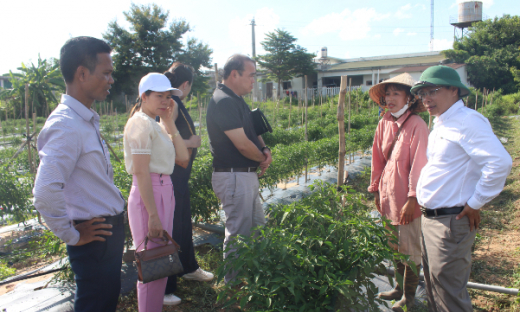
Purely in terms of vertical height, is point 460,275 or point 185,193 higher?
point 185,193

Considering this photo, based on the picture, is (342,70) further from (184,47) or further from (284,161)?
(284,161)

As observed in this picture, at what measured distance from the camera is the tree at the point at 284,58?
96.5 feet

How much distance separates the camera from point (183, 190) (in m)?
2.77

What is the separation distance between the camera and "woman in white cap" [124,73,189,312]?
79.5 inches

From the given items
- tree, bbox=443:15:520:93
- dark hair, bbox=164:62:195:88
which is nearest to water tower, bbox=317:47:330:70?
tree, bbox=443:15:520:93

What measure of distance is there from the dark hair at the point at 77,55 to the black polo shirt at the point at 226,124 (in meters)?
1.02

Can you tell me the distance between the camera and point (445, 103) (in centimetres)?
198

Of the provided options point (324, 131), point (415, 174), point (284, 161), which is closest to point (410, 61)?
point (324, 131)

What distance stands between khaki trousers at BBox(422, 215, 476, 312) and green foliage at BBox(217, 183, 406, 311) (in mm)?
280

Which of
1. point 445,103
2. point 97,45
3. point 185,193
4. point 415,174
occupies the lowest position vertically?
point 185,193

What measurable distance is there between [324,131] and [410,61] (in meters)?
26.2

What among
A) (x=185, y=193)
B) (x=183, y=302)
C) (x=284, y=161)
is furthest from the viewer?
(x=284, y=161)

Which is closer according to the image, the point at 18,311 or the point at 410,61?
the point at 18,311

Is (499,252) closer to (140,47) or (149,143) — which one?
(149,143)
